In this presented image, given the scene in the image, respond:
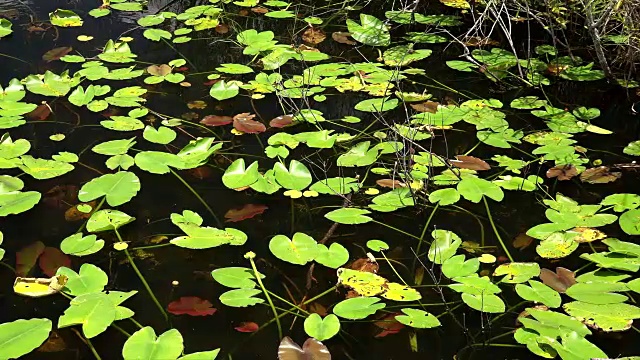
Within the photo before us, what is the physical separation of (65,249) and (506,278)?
1126 mm

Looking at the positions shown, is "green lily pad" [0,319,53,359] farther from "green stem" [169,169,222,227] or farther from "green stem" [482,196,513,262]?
"green stem" [482,196,513,262]

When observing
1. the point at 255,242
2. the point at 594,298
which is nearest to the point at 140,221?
the point at 255,242

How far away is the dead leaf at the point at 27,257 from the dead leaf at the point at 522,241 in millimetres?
1275

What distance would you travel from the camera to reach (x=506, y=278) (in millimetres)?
1799

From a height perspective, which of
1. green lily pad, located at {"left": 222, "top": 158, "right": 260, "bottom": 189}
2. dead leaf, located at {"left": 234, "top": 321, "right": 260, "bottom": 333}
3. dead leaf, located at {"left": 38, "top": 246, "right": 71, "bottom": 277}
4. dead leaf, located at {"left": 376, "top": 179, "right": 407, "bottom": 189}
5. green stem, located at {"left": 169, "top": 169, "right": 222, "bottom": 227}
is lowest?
dead leaf, located at {"left": 234, "top": 321, "right": 260, "bottom": 333}

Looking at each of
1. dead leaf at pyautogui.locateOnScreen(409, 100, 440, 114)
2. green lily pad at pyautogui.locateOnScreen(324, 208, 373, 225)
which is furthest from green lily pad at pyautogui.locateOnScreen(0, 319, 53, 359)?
dead leaf at pyautogui.locateOnScreen(409, 100, 440, 114)

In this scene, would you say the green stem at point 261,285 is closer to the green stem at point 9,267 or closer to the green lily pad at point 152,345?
the green lily pad at point 152,345

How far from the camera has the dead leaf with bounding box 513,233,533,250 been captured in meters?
1.97

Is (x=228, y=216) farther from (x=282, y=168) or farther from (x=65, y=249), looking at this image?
(x=65, y=249)

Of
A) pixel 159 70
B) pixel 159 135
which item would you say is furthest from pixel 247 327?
pixel 159 70

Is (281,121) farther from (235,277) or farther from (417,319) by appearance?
(417,319)

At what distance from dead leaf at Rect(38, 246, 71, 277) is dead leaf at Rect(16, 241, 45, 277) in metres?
0.02

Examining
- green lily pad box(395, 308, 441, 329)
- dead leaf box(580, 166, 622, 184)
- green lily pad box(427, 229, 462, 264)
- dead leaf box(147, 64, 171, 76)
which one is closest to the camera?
green lily pad box(395, 308, 441, 329)

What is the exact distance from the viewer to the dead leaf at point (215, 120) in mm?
2455
